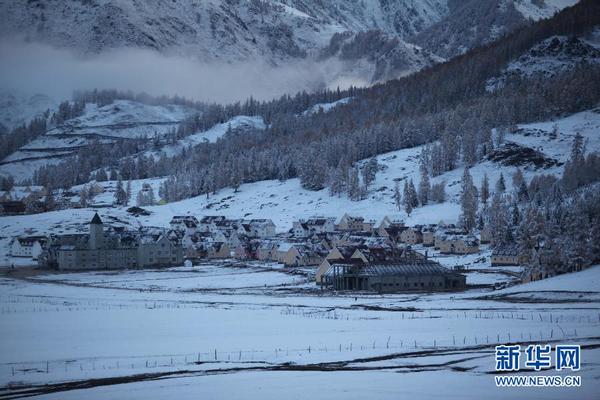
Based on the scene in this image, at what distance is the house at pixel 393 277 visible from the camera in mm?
80750

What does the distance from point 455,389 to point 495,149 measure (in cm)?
16042

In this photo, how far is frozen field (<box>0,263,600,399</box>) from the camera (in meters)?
30.6

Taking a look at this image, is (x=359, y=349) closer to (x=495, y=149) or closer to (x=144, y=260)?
(x=144, y=260)

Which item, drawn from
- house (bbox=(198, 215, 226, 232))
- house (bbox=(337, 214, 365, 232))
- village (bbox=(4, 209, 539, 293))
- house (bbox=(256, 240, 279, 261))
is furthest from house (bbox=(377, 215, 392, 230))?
house (bbox=(198, 215, 226, 232))

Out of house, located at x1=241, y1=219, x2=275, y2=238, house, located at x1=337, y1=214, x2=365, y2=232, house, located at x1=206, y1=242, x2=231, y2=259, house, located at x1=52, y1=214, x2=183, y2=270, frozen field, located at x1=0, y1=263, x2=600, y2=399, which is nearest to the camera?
frozen field, located at x1=0, y1=263, x2=600, y2=399

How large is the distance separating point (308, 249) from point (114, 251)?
3524cm

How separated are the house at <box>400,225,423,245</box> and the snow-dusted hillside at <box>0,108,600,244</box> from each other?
10.3 metres

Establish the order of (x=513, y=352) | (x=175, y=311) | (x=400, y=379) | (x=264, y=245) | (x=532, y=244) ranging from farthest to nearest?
(x=264, y=245) → (x=532, y=244) → (x=175, y=311) → (x=513, y=352) → (x=400, y=379)

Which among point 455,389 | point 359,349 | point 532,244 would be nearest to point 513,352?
point 455,389

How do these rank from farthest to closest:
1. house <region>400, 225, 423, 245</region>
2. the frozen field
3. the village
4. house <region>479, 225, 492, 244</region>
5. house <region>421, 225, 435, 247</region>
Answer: house <region>400, 225, 423, 245</region> → house <region>421, 225, 435, 247</region> → house <region>479, 225, 492, 244</region> → the village → the frozen field

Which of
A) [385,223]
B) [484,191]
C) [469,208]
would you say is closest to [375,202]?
[385,223]

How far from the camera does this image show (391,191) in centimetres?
17950

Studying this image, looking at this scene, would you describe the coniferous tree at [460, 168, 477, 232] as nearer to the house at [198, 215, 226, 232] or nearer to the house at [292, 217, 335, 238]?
the house at [292, 217, 335, 238]

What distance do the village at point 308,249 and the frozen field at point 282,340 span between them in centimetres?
910
